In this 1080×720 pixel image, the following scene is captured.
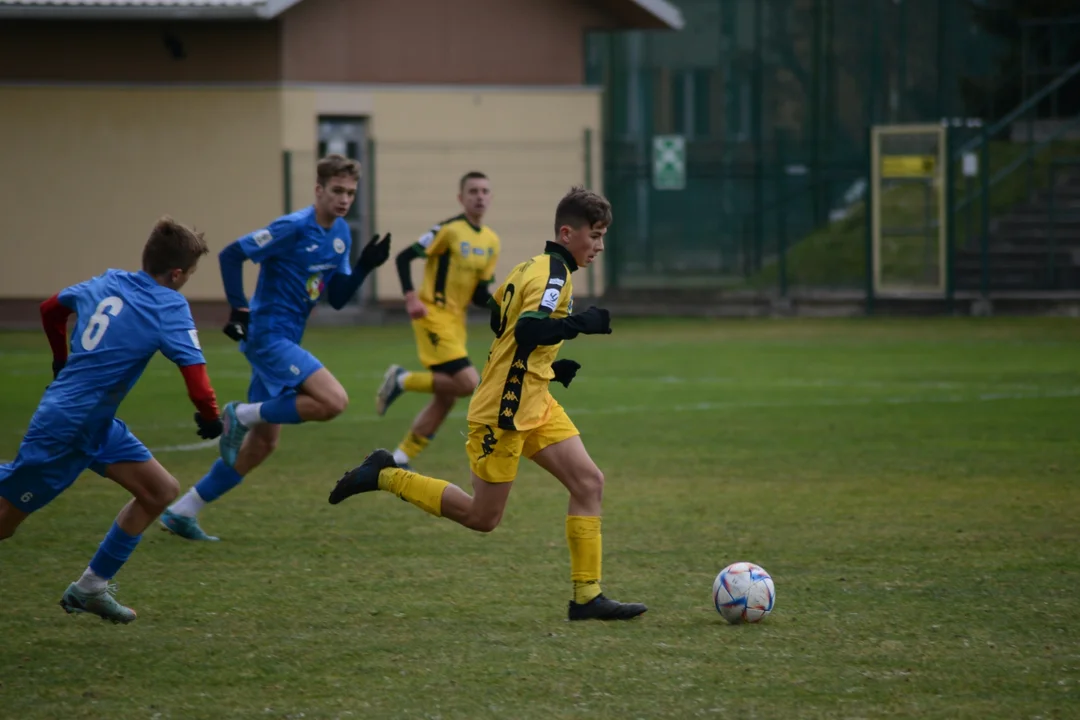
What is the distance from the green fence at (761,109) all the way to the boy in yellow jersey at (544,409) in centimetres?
2355

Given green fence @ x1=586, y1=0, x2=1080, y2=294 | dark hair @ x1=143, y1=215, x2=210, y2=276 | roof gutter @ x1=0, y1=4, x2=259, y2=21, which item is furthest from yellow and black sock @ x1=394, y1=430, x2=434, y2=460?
green fence @ x1=586, y1=0, x2=1080, y2=294

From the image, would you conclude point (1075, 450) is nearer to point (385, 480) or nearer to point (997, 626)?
point (997, 626)

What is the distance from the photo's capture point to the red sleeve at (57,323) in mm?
6230

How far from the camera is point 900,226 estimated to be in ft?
82.9

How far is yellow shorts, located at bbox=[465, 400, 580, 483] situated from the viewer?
637 cm

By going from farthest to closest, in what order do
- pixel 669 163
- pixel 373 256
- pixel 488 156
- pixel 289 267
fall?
pixel 669 163
pixel 488 156
pixel 373 256
pixel 289 267

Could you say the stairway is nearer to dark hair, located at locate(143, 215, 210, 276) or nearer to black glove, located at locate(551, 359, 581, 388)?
black glove, located at locate(551, 359, 581, 388)

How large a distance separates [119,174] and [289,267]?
17040 millimetres

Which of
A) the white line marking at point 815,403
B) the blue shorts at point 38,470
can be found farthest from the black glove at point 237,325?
the white line marking at point 815,403

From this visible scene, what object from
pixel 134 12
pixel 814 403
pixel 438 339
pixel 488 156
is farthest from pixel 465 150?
pixel 438 339

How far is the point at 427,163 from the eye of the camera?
2567cm

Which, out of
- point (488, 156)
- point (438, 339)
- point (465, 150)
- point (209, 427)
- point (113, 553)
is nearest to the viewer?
point (209, 427)

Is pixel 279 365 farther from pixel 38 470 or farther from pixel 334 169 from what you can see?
pixel 38 470

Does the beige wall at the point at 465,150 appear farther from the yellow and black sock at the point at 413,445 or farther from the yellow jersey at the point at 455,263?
the yellow and black sock at the point at 413,445
